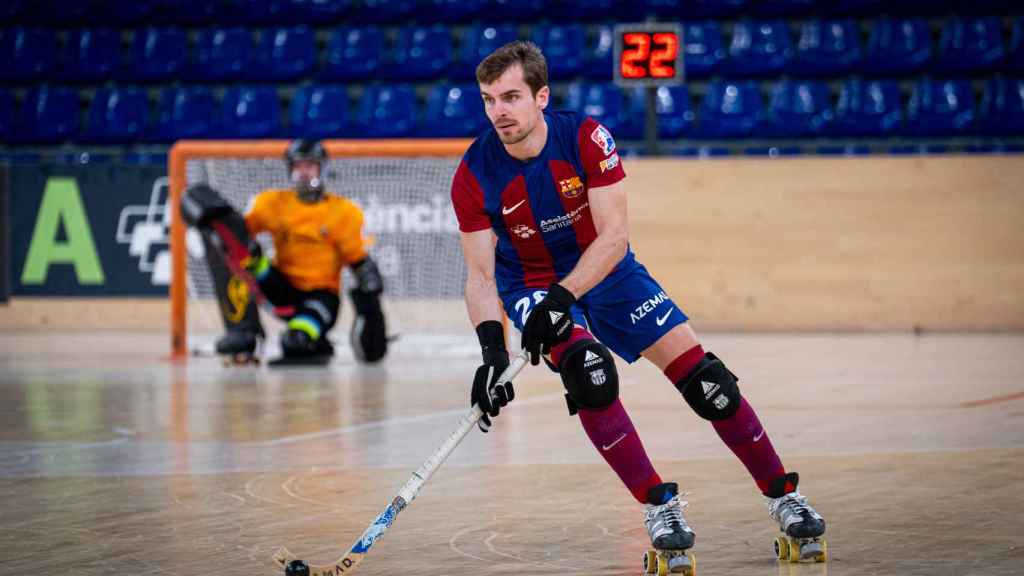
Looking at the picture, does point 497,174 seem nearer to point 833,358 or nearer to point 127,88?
point 833,358

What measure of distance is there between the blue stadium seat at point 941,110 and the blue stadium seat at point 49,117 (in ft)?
26.1

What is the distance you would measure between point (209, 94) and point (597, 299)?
11243 mm

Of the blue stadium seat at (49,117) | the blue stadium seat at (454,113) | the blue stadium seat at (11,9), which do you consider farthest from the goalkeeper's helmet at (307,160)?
the blue stadium seat at (11,9)

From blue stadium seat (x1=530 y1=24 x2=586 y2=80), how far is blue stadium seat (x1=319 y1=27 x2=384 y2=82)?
1.57 metres

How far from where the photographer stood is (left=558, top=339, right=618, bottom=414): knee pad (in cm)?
382

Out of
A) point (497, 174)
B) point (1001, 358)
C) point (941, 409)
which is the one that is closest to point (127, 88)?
point (1001, 358)

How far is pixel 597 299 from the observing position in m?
4.06

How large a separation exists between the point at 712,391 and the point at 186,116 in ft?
37.5

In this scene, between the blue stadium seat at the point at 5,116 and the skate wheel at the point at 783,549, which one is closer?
the skate wheel at the point at 783,549

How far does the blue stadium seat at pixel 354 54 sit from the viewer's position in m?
14.7

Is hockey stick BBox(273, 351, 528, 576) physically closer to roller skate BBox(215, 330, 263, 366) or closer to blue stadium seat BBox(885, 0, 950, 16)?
roller skate BBox(215, 330, 263, 366)

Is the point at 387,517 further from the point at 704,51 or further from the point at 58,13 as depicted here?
the point at 58,13

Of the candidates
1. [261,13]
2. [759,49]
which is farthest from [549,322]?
[261,13]

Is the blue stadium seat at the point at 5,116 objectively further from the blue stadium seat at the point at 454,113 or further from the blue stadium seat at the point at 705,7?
the blue stadium seat at the point at 705,7
